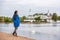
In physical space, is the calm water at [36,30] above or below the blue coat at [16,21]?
below

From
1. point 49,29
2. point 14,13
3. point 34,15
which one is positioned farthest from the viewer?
point 49,29

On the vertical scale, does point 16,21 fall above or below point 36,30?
above

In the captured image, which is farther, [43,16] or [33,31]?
[33,31]

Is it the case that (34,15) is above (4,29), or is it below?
above

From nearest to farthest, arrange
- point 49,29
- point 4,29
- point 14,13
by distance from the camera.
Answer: point 14,13, point 4,29, point 49,29

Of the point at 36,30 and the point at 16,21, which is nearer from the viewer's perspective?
the point at 16,21

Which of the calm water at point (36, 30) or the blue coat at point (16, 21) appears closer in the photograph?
the blue coat at point (16, 21)

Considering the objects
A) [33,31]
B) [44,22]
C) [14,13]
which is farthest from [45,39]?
[33,31]

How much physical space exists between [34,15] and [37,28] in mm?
Answer: 1732

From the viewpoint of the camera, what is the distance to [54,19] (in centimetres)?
666

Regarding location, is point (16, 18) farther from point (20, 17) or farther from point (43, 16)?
point (43, 16)

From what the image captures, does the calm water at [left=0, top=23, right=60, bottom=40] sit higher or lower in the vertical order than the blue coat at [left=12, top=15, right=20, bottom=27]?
lower

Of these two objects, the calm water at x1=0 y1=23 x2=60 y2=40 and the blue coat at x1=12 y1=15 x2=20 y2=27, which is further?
the calm water at x1=0 y1=23 x2=60 y2=40

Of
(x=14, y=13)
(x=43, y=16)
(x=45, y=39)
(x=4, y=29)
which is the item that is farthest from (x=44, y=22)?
(x=4, y=29)
